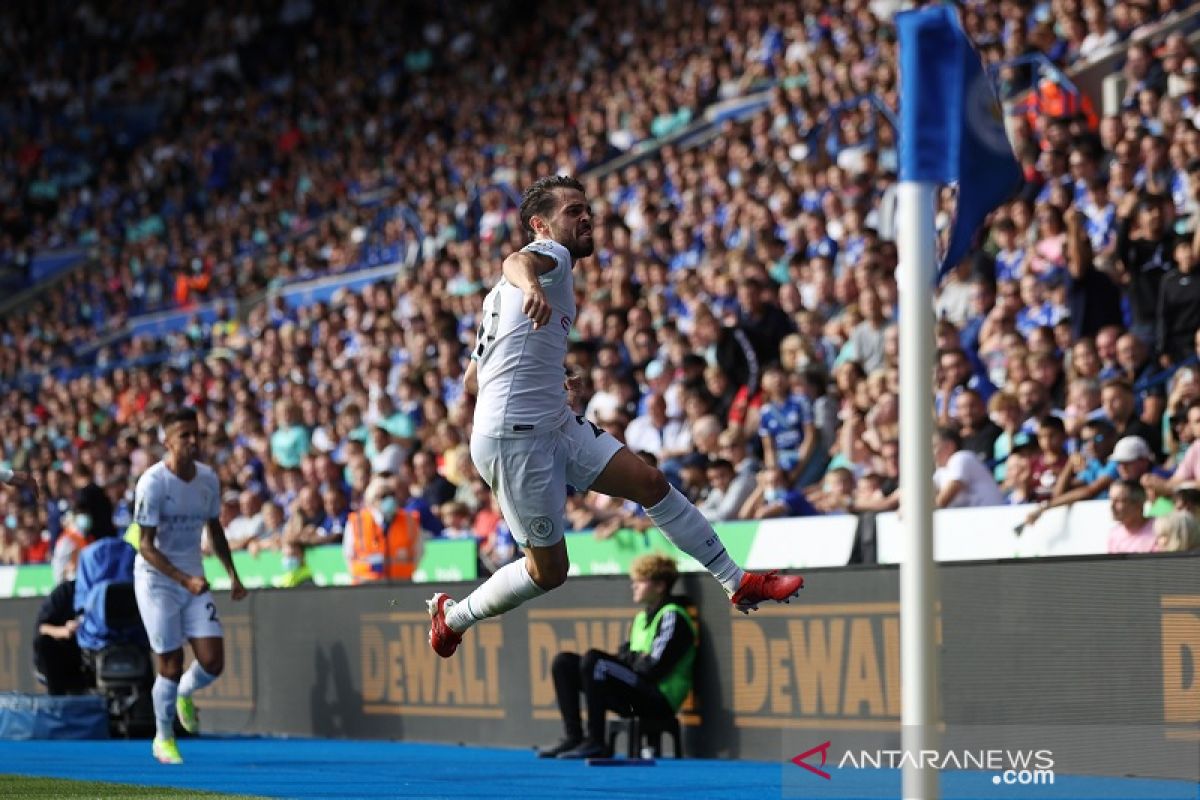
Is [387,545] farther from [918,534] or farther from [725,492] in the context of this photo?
[918,534]

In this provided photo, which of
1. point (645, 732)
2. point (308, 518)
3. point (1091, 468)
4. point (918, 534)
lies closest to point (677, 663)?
point (645, 732)

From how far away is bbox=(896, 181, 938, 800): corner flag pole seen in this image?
5.14 metres

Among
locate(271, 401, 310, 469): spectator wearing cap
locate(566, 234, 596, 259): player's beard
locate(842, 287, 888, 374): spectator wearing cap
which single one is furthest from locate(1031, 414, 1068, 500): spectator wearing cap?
locate(271, 401, 310, 469): spectator wearing cap

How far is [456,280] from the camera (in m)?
24.5

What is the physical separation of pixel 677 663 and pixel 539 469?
409 centimetres

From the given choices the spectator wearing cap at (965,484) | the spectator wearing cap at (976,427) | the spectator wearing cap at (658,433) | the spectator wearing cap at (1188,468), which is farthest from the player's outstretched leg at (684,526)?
the spectator wearing cap at (658,433)

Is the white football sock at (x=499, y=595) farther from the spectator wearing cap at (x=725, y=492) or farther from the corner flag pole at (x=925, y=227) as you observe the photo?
the spectator wearing cap at (x=725, y=492)

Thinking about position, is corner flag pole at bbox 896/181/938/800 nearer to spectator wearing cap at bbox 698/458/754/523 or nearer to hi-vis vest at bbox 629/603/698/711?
hi-vis vest at bbox 629/603/698/711

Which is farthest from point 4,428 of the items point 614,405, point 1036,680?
point 1036,680

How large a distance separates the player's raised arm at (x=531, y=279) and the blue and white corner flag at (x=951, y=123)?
9.05 ft

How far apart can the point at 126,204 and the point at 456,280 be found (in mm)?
17421

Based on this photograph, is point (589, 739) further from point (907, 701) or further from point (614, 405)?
point (907, 701)

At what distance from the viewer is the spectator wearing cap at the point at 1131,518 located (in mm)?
11086

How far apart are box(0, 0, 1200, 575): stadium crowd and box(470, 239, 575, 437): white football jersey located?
3.82 metres
